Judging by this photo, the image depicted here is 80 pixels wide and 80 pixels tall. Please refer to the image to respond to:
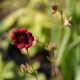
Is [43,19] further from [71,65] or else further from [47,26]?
[71,65]

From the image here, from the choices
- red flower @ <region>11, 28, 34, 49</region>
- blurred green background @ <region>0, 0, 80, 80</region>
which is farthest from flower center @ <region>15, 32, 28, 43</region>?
blurred green background @ <region>0, 0, 80, 80</region>

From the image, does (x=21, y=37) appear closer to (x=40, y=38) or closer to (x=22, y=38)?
(x=22, y=38)

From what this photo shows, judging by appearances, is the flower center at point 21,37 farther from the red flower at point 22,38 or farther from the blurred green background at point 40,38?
the blurred green background at point 40,38

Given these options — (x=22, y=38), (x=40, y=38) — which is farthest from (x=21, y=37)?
(x=40, y=38)

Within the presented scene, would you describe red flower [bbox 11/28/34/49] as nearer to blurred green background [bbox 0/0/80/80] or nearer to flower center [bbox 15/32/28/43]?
flower center [bbox 15/32/28/43]

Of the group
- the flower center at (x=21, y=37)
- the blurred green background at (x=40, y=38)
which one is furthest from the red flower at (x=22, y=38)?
the blurred green background at (x=40, y=38)

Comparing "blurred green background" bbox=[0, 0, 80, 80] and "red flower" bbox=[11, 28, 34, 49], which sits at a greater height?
"red flower" bbox=[11, 28, 34, 49]
